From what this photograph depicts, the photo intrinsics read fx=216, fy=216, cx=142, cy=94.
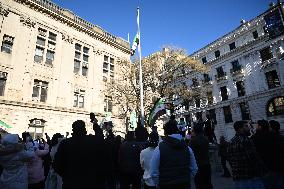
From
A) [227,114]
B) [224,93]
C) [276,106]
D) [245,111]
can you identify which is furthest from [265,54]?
[227,114]

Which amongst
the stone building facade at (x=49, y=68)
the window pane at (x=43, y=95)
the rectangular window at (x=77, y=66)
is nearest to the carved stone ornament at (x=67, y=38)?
the stone building facade at (x=49, y=68)

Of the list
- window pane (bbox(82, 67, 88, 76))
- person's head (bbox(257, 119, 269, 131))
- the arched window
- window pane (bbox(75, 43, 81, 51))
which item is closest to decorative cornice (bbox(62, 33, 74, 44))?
window pane (bbox(75, 43, 81, 51))

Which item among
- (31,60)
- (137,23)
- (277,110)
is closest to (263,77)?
(277,110)

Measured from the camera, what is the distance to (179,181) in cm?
354

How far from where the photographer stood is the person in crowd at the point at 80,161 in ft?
11.1

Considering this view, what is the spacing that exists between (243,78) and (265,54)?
4.46 metres

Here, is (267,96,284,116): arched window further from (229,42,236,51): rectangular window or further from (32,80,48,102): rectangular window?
(32,80,48,102): rectangular window

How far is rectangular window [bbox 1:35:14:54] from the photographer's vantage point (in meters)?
18.6

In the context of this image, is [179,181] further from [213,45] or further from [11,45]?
[213,45]

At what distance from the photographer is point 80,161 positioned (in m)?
3.42

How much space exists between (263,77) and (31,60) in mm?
29446

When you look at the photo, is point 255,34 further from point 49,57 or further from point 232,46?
point 49,57

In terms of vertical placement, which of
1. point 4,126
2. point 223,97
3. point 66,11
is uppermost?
point 66,11

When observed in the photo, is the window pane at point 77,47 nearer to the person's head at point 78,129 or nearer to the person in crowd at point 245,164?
the person's head at point 78,129
